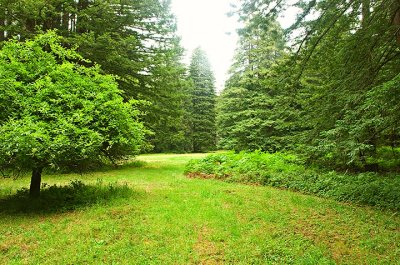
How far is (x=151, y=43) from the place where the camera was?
15.4 meters

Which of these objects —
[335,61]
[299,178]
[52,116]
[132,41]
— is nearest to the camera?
[52,116]

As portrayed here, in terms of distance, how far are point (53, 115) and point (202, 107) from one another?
3529cm

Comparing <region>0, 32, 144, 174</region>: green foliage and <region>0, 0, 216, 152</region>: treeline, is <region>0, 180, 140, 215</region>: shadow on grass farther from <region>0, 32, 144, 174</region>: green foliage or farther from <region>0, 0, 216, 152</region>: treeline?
<region>0, 0, 216, 152</region>: treeline

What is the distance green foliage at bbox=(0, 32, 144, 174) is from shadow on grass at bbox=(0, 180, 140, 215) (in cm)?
87

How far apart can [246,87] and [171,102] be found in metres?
9.37

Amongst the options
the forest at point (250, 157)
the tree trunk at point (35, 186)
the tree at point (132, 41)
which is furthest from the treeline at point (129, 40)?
the tree trunk at point (35, 186)

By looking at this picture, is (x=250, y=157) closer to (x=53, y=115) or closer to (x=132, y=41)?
(x=132, y=41)

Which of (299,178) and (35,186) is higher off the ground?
(299,178)

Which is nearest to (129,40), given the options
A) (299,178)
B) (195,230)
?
(299,178)

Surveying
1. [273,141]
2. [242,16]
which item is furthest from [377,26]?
[273,141]

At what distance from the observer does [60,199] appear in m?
7.21

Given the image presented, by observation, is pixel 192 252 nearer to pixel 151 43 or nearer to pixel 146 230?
pixel 146 230

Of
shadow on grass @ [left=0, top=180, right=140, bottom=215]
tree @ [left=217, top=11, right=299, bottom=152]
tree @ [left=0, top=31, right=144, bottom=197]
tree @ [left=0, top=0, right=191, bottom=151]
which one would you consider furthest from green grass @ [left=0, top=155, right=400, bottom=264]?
tree @ [left=217, top=11, right=299, bottom=152]

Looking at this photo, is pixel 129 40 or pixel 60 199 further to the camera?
pixel 129 40
